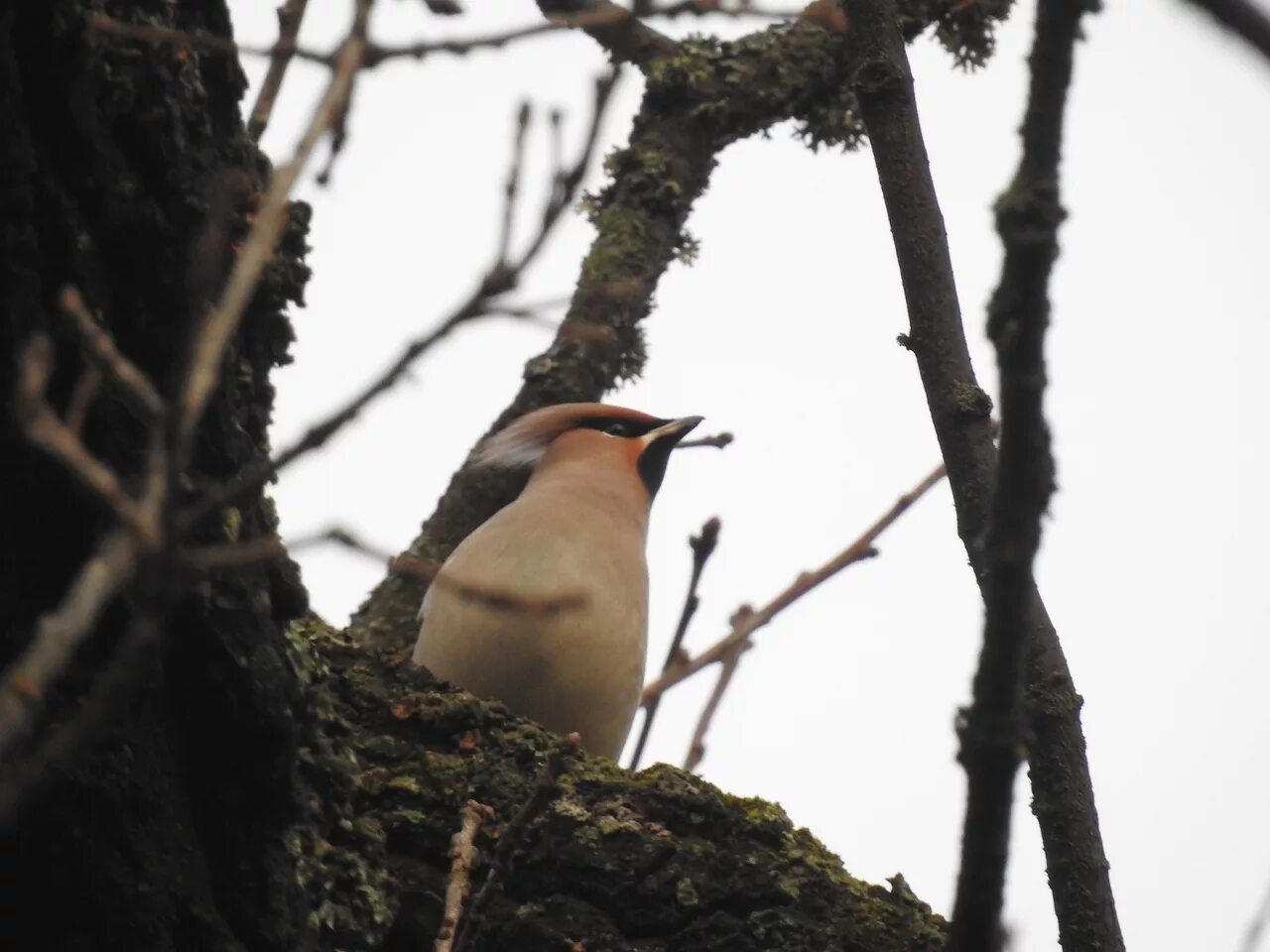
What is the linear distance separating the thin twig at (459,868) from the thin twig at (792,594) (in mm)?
1034

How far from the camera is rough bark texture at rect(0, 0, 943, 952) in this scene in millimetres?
2326

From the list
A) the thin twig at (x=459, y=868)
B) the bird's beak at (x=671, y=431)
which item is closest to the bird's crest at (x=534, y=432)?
the bird's beak at (x=671, y=431)

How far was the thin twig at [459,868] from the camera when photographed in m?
2.67

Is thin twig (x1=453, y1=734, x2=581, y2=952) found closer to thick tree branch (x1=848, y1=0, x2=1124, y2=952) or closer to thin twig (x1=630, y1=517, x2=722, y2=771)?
thick tree branch (x1=848, y1=0, x2=1124, y2=952)

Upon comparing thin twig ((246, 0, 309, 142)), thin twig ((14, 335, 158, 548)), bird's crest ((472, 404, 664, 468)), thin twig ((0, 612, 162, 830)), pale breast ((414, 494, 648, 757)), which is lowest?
thin twig ((0, 612, 162, 830))

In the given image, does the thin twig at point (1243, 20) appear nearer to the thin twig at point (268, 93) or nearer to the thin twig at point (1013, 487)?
the thin twig at point (1013, 487)

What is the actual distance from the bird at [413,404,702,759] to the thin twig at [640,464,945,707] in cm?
29

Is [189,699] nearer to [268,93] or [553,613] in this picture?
[268,93]

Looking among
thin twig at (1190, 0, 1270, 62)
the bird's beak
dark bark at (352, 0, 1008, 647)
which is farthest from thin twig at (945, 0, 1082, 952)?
the bird's beak

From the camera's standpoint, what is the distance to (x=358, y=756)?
3328mm

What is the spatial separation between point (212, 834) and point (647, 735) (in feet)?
4.81

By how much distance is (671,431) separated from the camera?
6586 mm

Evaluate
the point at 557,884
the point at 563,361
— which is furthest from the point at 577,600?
the point at 563,361

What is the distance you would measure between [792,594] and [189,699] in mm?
2009
